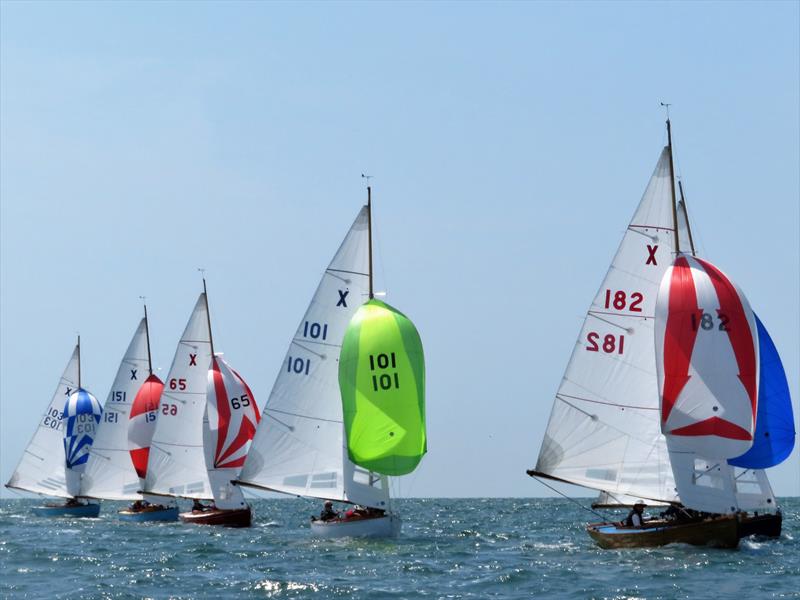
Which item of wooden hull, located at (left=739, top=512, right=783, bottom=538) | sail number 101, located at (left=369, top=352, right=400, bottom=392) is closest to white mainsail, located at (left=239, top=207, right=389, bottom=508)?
sail number 101, located at (left=369, top=352, right=400, bottom=392)

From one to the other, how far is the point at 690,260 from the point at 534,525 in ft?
91.2

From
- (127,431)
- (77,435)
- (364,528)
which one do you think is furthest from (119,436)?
(364,528)

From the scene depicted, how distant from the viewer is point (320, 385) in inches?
1731

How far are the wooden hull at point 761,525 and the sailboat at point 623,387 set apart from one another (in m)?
1.68

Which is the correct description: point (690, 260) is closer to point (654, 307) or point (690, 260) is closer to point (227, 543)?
point (654, 307)

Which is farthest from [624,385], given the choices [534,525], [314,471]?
[534,525]

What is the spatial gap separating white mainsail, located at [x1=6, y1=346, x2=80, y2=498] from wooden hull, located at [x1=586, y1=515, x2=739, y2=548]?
4118 centimetres

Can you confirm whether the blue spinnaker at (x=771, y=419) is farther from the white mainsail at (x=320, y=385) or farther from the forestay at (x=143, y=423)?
the forestay at (x=143, y=423)

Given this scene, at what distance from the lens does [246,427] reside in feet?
173

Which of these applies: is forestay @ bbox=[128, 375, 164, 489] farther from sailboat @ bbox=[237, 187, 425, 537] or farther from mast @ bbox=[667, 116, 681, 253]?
mast @ bbox=[667, 116, 681, 253]

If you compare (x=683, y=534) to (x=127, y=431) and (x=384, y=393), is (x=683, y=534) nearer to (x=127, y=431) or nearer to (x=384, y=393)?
(x=384, y=393)

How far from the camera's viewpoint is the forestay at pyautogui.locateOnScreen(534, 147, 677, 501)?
126 feet

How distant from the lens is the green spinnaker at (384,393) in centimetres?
4062

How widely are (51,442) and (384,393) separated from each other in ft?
118
